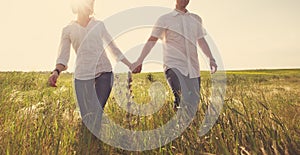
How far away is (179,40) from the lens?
15.4 ft

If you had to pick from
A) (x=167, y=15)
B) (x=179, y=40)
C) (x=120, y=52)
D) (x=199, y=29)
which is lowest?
(x=120, y=52)

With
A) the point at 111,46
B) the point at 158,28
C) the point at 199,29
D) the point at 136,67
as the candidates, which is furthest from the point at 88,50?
the point at 199,29

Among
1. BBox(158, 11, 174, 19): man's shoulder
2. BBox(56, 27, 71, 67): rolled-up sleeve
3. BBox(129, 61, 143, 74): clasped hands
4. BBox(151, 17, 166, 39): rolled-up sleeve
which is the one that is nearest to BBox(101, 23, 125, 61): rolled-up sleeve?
BBox(129, 61, 143, 74): clasped hands

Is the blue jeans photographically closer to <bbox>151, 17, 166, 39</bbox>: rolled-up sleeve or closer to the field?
the field

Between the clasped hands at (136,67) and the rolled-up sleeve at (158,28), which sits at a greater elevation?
the rolled-up sleeve at (158,28)

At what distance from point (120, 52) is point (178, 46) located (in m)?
0.74

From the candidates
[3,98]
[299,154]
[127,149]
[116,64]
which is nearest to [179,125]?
[127,149]

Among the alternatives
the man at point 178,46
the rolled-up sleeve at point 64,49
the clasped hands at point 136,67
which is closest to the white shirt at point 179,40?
the man at point 178,46

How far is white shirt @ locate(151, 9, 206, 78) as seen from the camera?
464cm

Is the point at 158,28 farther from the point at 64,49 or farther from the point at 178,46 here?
the point at 64,49

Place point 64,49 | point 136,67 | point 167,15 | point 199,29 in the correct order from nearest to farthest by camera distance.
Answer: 1. point 64,49
2. point 136,67
3. point 167,15
4. point 199,29

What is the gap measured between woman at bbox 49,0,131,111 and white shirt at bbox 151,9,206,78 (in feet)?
2.20

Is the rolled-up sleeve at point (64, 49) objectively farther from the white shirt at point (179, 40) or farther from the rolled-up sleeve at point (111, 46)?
the white shirt at point (179, 40)

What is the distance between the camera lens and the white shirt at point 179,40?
4.64m
